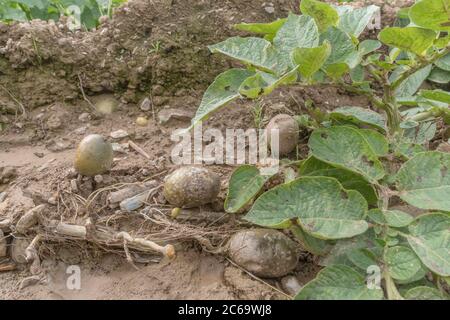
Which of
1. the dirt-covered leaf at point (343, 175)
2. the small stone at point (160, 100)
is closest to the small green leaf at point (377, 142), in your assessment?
the dirt-covered leaf at point (343, 175)

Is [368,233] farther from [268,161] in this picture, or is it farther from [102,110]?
[102,110]

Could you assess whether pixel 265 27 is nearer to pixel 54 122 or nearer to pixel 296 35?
pixel 296 35

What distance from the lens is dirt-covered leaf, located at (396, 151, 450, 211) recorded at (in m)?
1.30

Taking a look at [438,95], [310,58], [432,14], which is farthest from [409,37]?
[310,58]

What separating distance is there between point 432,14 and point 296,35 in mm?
350

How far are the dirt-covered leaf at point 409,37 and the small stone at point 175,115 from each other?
83 cm

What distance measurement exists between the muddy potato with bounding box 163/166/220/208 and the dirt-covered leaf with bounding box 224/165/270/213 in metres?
0.12

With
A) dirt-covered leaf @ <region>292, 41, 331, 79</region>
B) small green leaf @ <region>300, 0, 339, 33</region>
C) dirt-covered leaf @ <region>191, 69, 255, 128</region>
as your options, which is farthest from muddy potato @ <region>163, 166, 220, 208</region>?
small green leaf @ <region>300, 0, 339, 33</region>

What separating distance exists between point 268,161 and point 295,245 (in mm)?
289

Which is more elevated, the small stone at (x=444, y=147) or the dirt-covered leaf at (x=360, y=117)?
the dirt-covered leaf at (x=360, y=117)

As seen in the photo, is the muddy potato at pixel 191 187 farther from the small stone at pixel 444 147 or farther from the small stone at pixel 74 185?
the small stone at pixel 444 147

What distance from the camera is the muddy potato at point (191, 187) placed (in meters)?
1.54

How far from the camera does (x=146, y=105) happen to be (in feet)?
6.79

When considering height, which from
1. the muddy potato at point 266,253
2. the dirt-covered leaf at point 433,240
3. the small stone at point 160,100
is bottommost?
the muddy potato at point 266,253
